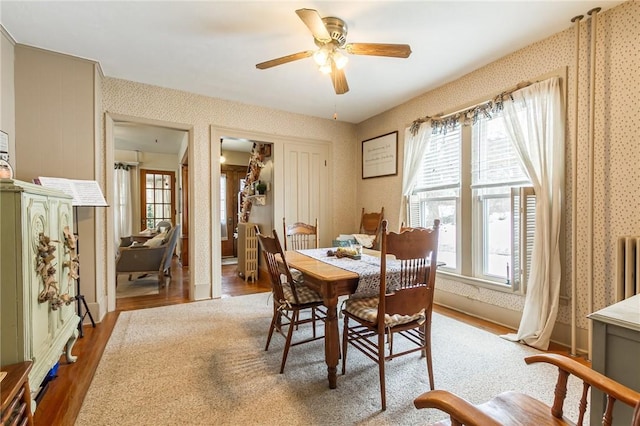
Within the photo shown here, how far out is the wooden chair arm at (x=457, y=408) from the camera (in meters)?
0.76

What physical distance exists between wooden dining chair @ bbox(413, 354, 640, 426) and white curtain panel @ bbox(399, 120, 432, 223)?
293cm

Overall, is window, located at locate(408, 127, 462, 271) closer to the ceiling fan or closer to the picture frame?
the picture frame

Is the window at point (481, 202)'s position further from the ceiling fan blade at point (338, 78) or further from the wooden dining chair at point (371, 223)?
the ceiling fan blade at point (338, 78)

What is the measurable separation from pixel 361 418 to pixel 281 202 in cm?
320

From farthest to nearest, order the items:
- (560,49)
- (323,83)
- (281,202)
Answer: (281,202) < (323,83) < (560,49)

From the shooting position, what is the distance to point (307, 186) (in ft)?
15.1

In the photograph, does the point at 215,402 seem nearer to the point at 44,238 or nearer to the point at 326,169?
the point at 44,238

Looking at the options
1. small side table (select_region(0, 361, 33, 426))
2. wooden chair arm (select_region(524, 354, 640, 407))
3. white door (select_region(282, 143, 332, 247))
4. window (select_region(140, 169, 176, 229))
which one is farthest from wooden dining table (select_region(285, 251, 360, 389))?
window (select_region(140, 169, 176, 229))

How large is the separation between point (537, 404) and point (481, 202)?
236cm

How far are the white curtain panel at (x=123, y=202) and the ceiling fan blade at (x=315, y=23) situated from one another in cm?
Answer: 633

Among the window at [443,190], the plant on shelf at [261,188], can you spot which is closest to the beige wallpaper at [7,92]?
the plant on shelf at [261,188]

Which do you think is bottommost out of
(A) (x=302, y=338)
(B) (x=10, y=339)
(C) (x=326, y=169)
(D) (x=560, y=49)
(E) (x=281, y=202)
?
(A) (x=302, y=338)

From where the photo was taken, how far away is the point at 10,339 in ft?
4.52

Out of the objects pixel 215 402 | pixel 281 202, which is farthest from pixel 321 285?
pixel 281 202
